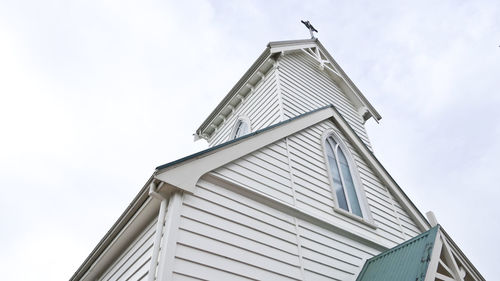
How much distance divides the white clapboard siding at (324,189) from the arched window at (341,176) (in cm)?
26

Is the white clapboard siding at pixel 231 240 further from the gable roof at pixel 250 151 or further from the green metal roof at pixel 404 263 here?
the green metal roof at pixel 404 263

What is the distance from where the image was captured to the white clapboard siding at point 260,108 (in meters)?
8.92

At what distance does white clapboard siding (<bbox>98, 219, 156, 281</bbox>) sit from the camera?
4.13 metres

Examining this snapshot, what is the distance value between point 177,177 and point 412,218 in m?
6.11

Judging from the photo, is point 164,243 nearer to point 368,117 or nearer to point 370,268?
point 370,268

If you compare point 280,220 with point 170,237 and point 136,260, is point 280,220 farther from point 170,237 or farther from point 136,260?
point 136,260

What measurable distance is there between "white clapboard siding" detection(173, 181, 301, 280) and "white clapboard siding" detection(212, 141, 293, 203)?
29 cm

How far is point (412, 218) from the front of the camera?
792 cm

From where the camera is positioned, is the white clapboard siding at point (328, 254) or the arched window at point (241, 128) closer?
the white clapboard siding at point (328, 254)

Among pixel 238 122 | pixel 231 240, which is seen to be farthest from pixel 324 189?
pixel 238 122

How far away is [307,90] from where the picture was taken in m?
10.3

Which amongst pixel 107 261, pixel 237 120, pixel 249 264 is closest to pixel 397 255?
pixel 249 264

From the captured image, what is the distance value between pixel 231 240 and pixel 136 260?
1339mm

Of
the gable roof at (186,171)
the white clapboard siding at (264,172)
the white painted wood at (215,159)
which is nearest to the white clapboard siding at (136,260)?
the gable roof at (186,171)
